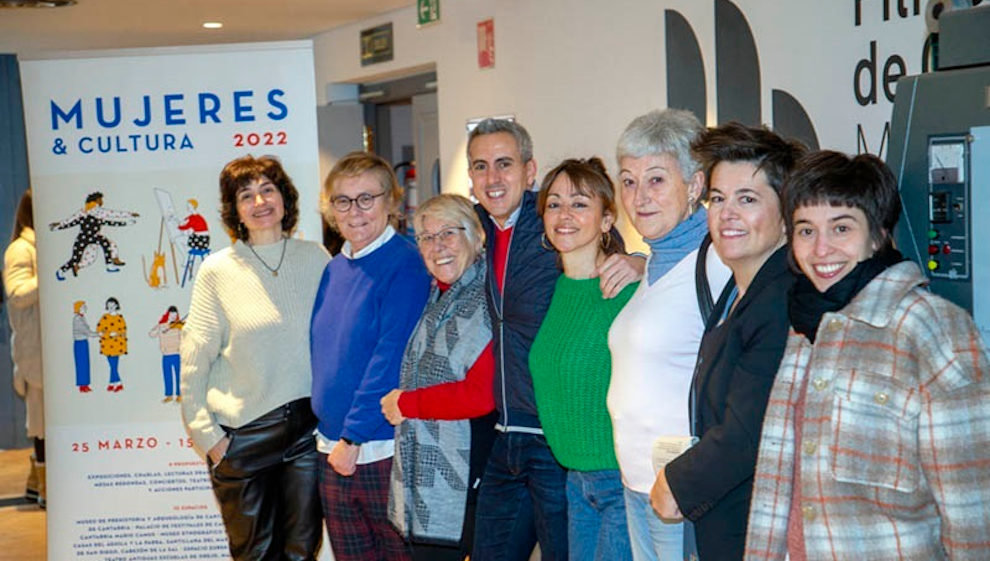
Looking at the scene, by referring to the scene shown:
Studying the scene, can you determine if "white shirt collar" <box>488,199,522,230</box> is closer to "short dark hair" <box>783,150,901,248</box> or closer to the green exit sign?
"short dark hair" <box>783,150,901,248</box>

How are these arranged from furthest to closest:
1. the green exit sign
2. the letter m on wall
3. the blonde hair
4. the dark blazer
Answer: the green exit sign → the letter m on wall → the blonde hair → the dark blazer

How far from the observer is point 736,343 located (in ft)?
6.73

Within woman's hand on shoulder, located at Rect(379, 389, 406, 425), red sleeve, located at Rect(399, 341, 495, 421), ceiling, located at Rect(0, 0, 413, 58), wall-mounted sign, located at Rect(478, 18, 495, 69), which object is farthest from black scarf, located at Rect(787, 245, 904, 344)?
ceiling, located at Rect(0, 0, 413, 58)

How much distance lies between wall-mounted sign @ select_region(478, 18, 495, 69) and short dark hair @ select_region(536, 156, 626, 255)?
3.85 m

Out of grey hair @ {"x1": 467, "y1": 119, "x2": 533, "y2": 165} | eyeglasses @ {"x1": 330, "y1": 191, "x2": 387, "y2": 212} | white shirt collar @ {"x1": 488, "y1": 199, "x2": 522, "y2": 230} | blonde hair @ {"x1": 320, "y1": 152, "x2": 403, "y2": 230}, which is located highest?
grey hair @ {"x1": 467, "y1": 119, "x2": 533, "y2": 165}

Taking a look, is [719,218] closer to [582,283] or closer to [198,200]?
[582,283]

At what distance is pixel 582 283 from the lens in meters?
2.66

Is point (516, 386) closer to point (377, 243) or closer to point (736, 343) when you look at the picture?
point (377, 243)

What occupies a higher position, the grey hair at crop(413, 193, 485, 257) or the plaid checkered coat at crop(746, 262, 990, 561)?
the grey hair at crop(413, 193, 485, 257)

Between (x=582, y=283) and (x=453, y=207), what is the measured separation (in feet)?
1.68

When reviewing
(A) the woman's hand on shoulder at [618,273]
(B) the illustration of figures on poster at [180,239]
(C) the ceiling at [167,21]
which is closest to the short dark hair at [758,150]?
(A) the woman's hand on shoulder at [618,273]

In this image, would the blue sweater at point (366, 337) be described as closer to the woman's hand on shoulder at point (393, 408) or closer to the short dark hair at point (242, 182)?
the woman's hand on shoulder at point (393, 408)

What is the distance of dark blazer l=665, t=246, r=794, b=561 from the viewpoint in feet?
6.59

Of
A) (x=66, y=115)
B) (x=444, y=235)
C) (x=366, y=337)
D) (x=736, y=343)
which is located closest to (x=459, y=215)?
(x=444, y=235)
